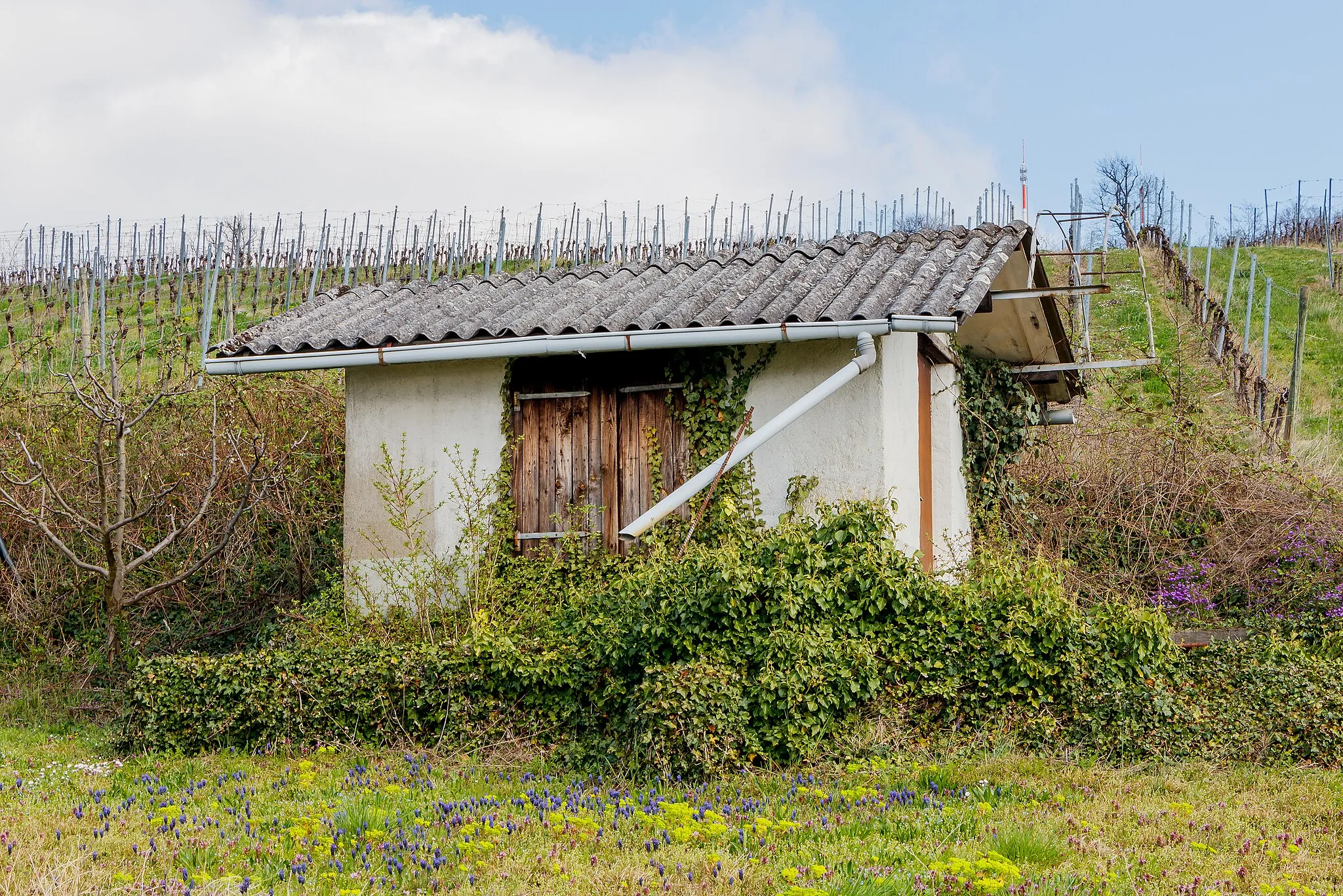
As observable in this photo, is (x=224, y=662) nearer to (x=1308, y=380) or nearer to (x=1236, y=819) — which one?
(x=1236, y=819)

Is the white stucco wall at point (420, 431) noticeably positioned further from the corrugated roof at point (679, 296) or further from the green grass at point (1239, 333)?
the green grass at point (1239, 333)

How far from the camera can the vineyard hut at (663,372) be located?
8164 millimetres

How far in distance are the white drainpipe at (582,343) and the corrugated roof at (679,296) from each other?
0.11 metres

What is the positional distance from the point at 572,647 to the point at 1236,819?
4.03 meters

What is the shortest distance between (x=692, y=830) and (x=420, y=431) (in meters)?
5.21

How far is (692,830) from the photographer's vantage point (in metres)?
4.77

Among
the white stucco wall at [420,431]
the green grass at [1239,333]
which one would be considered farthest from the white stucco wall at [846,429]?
the green grass at [1239,333]

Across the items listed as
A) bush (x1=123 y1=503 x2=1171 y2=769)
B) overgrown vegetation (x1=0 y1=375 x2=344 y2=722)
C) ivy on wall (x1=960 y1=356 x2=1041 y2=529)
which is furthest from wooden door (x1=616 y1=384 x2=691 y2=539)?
overgrown vegetation (x1=0 y1=375 x2=344 y2=722)

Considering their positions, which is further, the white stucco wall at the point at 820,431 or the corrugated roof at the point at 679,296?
the corrugated roof at the point at 679,296

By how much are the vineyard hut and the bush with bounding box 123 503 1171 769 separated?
0.79 meters

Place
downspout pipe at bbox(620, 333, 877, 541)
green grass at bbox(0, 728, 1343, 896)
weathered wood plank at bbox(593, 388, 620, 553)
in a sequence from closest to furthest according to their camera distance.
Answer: green grass at bbox(0, 728, 1343, 896) < downspout pipe at bbox(620, 333, 877, 541) < weathered wood plank at bbox(593, 388, 620, 553)

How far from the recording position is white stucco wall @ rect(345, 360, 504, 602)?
29.8 ft

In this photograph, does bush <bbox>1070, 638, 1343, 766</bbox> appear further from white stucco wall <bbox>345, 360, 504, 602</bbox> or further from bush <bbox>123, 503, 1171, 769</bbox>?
white stucco wall <bbox>345, 360, 504, 602</bbox>

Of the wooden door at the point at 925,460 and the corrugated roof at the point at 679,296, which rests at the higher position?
the corrugated roof at the point at 679,296
